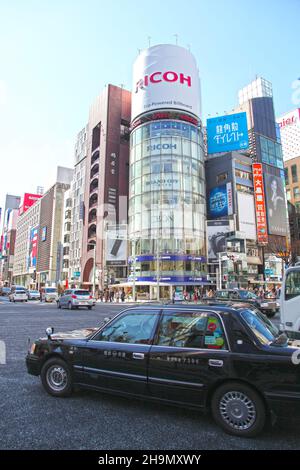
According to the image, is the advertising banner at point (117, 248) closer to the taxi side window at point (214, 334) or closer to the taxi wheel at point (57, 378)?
the taxi wheel at point (57, 378)

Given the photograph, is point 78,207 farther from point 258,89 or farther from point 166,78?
point 258,89

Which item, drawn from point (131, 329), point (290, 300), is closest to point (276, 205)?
point (290, 300)

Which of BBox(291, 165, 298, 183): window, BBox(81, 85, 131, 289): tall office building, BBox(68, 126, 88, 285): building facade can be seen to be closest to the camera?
BBox(81, 85, 131, 289): tall office building

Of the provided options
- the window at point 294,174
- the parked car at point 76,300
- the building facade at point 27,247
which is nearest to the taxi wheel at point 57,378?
the parked car at point 76,300

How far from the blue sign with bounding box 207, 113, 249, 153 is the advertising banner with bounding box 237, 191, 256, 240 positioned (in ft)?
32.6

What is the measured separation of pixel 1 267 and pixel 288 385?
615 feet

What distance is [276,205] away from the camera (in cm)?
6719

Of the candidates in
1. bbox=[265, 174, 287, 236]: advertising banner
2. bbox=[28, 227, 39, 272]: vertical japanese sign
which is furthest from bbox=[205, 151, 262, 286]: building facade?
bbox=[28, 227, 39, 272]: vertical japanese sign

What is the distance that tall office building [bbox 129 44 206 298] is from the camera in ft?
167

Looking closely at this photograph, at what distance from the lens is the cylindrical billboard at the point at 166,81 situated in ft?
182

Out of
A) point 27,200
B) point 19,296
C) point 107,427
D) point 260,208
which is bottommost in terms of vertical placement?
point 107,427

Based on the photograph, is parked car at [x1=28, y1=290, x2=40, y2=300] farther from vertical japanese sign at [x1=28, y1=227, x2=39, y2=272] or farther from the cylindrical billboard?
vertical japanese sign at [x1=28, y1=227, x2=39, y2=272]

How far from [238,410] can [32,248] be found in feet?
396

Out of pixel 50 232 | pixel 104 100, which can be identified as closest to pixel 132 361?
pixel 104 100
